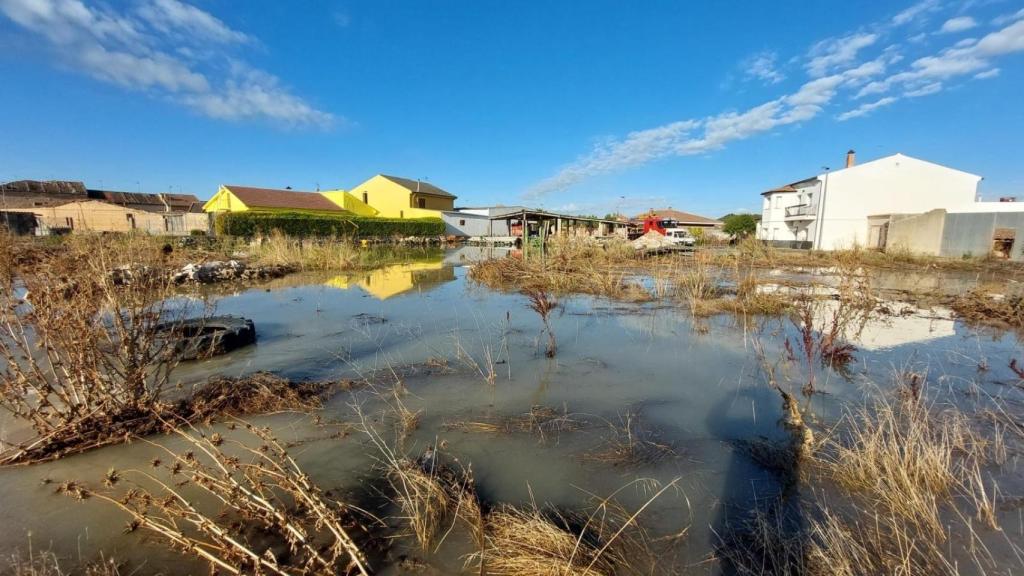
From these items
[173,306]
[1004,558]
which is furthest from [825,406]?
[173,306]

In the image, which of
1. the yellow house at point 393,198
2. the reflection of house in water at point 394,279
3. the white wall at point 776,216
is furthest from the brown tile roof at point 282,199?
the white wall at point 776,216

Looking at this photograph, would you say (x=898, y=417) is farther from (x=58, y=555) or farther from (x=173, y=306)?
(x=173, y=306)

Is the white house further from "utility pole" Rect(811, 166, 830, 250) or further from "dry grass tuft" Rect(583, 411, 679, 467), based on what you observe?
"dry grass tuft" Rect(583, 411, 679, 467)

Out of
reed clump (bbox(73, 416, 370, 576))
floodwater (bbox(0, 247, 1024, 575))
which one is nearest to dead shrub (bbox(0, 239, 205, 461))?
floodwater (bbox(0, 247, 1024, 575))

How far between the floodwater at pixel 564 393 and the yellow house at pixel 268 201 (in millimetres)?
31365

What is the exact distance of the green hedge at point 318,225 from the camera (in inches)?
1101

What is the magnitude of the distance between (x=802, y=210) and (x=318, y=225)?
4149 cm

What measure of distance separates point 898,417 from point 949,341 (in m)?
4.22

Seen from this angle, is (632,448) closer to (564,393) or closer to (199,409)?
(564,393)

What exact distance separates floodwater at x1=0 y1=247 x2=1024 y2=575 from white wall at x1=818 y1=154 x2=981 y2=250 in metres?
29.7

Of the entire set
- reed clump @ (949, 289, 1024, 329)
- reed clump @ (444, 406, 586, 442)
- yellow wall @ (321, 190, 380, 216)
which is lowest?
reed clump @ (444, 406, 586, 442)

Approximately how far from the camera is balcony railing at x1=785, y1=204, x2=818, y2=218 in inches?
1341

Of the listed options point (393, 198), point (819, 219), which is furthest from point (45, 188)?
point (819, 219)

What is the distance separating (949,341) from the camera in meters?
6.33
